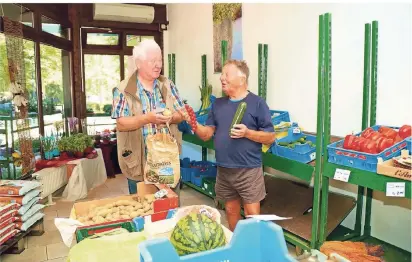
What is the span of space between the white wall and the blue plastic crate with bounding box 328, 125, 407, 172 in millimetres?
696

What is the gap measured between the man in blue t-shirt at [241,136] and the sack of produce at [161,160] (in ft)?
1.06

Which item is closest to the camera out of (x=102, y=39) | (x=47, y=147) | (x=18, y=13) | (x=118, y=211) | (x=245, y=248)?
(x=245, y=248)

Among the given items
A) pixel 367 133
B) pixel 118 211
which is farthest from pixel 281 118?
pixel 118 211

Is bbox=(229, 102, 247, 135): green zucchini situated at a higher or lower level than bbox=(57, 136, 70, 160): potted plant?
higher

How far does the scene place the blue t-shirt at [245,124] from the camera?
2.35 meters

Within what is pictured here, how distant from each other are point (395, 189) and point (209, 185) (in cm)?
253

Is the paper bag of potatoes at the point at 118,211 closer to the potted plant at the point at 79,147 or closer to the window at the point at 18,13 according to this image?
the window at the point at 18,13

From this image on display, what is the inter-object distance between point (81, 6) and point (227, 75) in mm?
4881

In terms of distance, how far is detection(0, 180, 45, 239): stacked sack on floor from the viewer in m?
2.92

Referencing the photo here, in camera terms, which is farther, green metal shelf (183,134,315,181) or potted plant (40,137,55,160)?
potted plant (40,137,55,160)

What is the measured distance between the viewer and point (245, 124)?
7.74ft

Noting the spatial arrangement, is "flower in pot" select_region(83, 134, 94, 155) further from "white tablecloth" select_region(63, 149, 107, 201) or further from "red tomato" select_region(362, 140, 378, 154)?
"red tomato" select_region(362, 140, 378, 154)

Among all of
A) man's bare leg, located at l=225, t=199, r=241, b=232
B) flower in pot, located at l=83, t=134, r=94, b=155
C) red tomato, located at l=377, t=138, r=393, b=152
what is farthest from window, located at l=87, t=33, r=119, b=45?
red tomato, located at l=377, t=138, r=393, b=152

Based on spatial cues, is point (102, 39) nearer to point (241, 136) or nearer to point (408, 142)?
point (241, 136)
